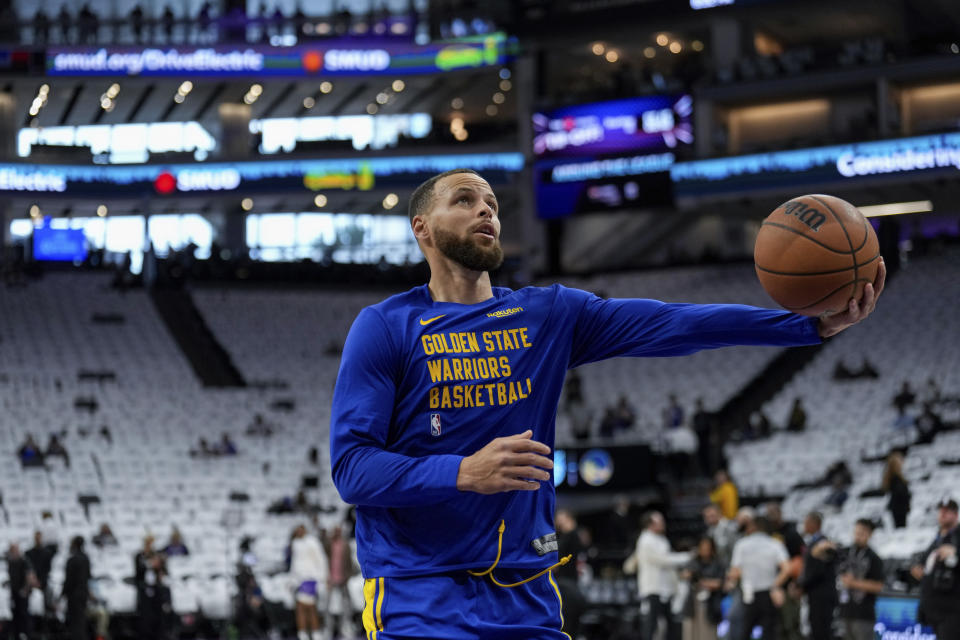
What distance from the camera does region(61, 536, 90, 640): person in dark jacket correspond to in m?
15.9

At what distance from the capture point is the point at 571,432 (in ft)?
87.2

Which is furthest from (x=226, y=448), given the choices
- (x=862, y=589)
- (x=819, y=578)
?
(x=862, y=589)

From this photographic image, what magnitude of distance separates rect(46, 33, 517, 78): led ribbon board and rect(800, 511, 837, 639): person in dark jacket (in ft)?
86.2

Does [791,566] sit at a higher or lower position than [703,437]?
lower

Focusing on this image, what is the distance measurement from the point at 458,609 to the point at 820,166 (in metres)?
28.9

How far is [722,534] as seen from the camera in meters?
14.1

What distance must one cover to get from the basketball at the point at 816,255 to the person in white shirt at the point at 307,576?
1361cm

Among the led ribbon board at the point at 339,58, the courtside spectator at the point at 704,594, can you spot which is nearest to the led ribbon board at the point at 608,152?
the led ribbon board at the point at 339,58

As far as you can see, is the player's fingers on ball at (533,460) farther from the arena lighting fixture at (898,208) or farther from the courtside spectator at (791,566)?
the arena lighting fixture at (898,208)

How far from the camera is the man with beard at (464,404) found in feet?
10.5

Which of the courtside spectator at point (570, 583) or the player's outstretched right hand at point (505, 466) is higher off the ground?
the player's outstretched right hand at point (505, 466)

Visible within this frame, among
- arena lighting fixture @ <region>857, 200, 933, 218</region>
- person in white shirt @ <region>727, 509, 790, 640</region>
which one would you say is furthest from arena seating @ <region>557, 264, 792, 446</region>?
person in white shirt @ <region>727, 509, 790, 640</region>

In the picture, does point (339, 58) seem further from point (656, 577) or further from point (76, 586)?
point (656, 577)

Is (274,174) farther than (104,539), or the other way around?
(274,174)
